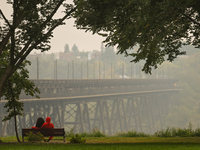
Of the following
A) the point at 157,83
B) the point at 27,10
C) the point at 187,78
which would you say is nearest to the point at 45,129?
the point at 27,10

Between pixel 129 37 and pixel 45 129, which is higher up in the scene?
pixel 129 37

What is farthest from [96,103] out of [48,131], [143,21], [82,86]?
[143,21]

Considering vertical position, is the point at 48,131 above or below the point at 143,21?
below

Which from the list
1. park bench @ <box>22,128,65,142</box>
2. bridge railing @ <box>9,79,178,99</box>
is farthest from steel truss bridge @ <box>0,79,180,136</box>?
park bench @ <box>22,128,65,142</box>

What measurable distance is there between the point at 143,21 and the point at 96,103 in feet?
145

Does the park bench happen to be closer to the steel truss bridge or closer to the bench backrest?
the bench backrest

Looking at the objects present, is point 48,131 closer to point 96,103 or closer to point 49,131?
point 49,131

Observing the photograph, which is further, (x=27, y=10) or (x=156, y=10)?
(x=27, y=10)

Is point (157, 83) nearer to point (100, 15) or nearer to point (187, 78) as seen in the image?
point (187, 78)

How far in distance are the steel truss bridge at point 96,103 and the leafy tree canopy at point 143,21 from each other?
19.4 ft

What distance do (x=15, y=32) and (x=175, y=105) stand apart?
259ft

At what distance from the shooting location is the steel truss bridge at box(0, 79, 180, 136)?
36.1 m

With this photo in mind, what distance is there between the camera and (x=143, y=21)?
10039 millimetres

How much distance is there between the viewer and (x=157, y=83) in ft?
256
